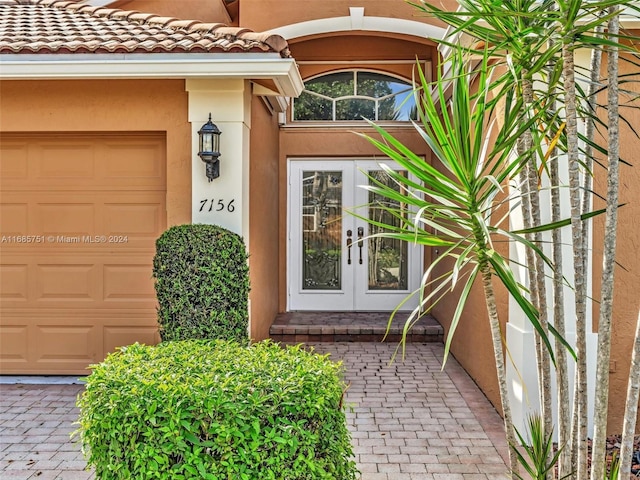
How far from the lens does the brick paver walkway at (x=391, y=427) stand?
13.4 ft

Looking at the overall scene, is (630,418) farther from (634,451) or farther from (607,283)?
(634,451)

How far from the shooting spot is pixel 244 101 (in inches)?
231

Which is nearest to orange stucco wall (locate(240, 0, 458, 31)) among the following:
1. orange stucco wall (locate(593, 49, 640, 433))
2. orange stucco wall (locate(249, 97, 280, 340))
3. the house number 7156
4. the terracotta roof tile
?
orange stucco wall (locate(249, 97, 280, 340))

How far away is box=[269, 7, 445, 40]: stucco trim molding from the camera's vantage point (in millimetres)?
8039

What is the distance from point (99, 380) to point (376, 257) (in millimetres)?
7128

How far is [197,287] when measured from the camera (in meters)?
5.17

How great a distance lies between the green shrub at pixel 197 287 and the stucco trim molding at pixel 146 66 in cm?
159

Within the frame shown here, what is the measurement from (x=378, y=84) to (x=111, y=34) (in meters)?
4.90

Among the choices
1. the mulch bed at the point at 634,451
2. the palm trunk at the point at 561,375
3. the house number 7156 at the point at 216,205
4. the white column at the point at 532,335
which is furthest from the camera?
the house number 7156 at the point at 216,205

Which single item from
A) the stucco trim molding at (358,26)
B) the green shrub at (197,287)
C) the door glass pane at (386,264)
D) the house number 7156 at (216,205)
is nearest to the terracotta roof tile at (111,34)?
the house number 7156 at (216,205)

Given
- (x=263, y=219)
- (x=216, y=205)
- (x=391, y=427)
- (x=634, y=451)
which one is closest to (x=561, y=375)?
(x=634, y=451)

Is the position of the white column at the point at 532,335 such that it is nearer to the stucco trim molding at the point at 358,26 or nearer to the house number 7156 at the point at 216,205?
the house number 7156 at the point at 216,205

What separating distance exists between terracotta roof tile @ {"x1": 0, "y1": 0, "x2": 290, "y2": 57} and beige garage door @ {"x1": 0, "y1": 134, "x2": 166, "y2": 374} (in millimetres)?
1021

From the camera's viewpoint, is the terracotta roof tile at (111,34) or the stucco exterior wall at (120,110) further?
the stucco exterior wall at (120,110)
